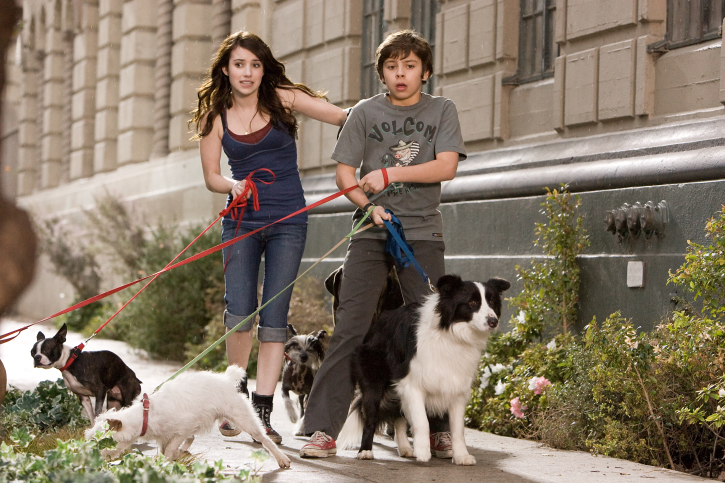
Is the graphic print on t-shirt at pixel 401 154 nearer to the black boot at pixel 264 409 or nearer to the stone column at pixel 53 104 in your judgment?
the black boot at pixel 264 409

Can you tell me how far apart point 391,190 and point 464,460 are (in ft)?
5.25

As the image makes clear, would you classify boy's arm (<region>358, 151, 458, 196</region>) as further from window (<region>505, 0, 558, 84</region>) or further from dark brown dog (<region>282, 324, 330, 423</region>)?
window (<region>505, 0, 558, 84</region>)

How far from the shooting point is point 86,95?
22.6 meters

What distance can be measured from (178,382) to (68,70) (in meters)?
22.2

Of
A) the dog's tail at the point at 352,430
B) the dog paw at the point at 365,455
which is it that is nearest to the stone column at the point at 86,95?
the dog's tail at the point at 352,430

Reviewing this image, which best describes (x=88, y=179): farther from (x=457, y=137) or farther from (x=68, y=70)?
(x=457, y=137)

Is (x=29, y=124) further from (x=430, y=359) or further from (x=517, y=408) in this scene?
(x=430, y=359)

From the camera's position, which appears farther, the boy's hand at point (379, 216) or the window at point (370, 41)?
the window at point (370, 41)

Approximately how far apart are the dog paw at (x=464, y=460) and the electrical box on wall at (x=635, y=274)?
2703mm

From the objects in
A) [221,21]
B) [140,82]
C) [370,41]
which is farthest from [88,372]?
[140,82]

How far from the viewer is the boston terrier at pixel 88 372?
5.48m

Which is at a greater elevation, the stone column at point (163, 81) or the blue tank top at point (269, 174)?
the stone column at point (163, 81)

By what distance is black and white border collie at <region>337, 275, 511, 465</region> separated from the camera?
14.7 feet

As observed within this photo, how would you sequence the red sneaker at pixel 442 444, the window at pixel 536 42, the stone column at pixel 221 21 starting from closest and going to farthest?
the red sneaker at pixel 442 444
the window at pixel 536 42
the stone column at pixel 221 21
